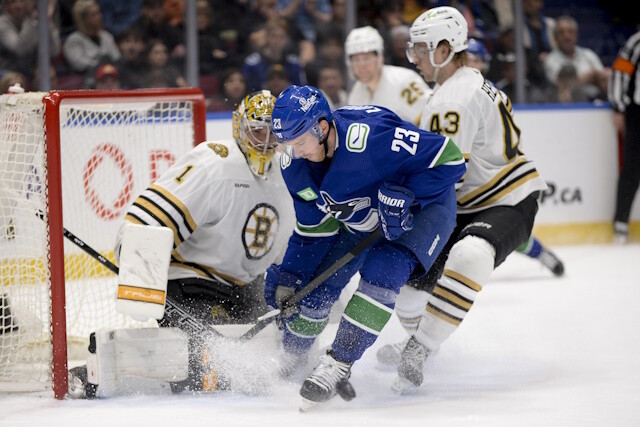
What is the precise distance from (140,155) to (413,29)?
1.30 metres

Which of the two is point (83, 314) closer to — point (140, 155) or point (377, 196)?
point (140, 155)

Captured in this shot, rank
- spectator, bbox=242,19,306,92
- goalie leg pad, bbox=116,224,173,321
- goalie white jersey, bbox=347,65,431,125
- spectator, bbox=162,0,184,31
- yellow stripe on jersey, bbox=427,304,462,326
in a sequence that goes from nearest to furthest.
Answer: goalie leg pad, bbox=116,224,173,321 < yellow stripe on jersey, bbox=427,304,462,326 < goalie white jersey, bbox=347,65,431,125 < spectator, bbox=162,0,184,31 < spectator, bbox=242,19,306,92

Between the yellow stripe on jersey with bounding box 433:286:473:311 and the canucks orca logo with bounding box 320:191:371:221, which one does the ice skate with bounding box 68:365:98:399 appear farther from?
the yellow stripe on jersey with bounding box 433:286:473:311

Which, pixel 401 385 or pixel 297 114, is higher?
pixel 297 114

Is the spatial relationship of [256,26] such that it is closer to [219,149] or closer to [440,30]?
[440,30]

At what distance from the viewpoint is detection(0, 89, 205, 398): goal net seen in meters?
2.97

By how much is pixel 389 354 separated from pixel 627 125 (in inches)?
136

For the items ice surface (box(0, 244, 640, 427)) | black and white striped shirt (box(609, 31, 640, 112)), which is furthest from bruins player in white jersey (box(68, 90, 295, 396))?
black and white striped shirt (box(609, 31, 640, 112))

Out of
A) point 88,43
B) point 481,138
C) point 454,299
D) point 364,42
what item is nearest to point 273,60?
point 364,42

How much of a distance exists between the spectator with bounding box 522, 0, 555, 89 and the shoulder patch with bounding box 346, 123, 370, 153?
4035mm

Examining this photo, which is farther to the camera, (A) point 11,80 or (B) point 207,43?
(B) point 207,43

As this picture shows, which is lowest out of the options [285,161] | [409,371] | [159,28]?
[409,371]

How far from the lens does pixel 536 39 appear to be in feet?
21.8

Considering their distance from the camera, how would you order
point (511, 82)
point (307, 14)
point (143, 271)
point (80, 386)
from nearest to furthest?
point (143, 271), point (80, 386), point (307, 14), point (511, 82)
